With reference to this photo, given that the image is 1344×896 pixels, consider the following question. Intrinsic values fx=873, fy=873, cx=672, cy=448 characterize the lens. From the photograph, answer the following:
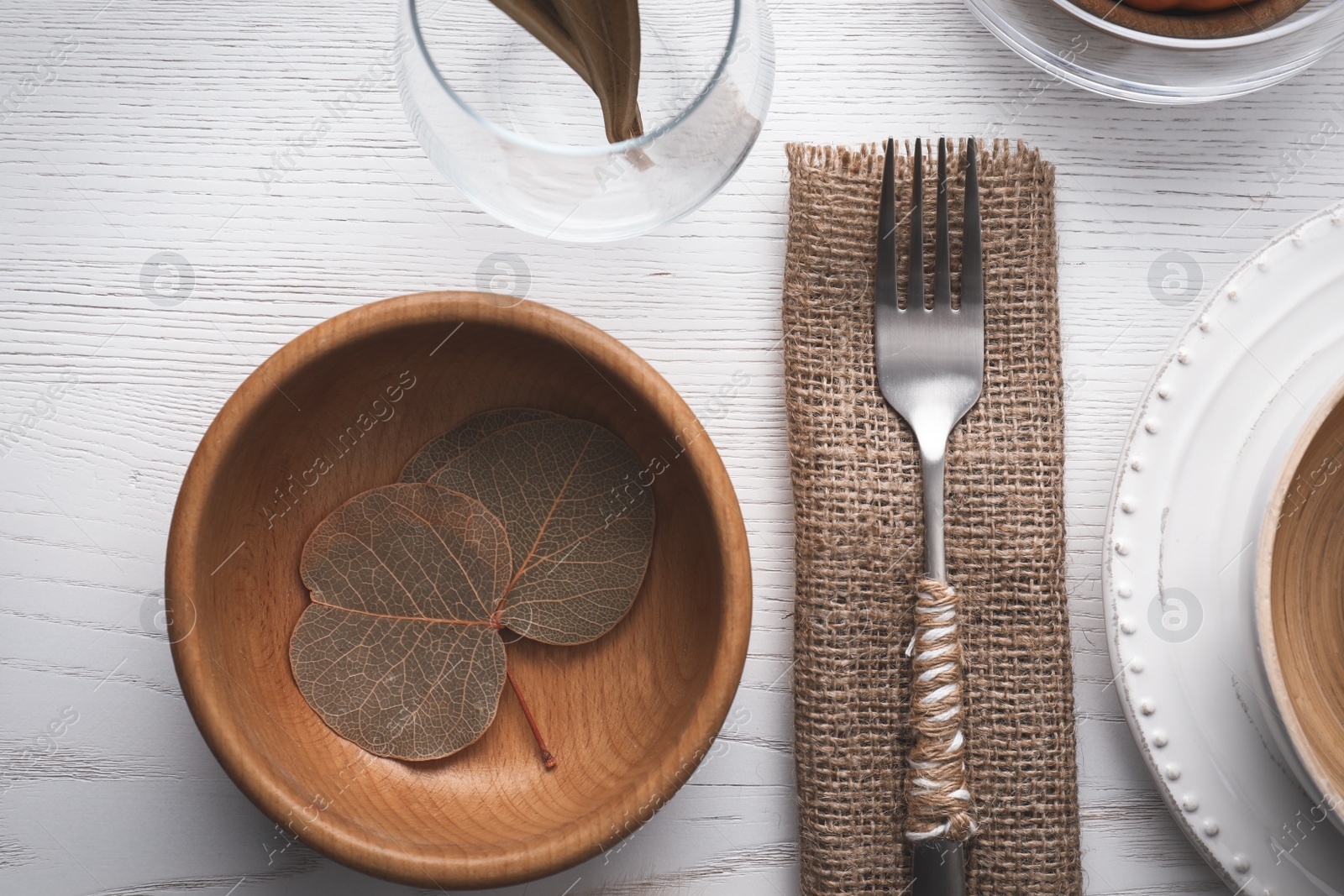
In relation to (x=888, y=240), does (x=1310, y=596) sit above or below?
below

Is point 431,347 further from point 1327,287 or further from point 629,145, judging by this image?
point 1327,287

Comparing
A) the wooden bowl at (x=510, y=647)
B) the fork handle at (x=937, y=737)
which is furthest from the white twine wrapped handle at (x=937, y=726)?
the wooden bowl at (x=510, y=647)

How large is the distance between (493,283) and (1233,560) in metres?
0.47

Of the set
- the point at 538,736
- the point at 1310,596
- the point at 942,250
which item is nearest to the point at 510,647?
the point at 538,736

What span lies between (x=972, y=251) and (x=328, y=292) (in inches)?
16.2

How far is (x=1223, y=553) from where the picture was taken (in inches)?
19.2

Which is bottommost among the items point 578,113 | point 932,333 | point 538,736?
point 538,736

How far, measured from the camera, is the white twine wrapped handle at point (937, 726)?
1.62ft

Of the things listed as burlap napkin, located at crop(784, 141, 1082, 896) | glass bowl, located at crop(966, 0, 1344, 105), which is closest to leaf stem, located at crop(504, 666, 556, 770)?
burlap napkin, located at crop(784, 141, 1082, 896)

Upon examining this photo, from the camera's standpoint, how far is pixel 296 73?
593 millimetres

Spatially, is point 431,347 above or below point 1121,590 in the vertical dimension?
above

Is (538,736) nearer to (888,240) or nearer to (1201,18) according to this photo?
(888,240)

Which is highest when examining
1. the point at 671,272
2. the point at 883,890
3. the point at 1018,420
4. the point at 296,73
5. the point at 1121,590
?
the point at 296,73

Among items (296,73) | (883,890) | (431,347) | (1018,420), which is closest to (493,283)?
(431,347)
